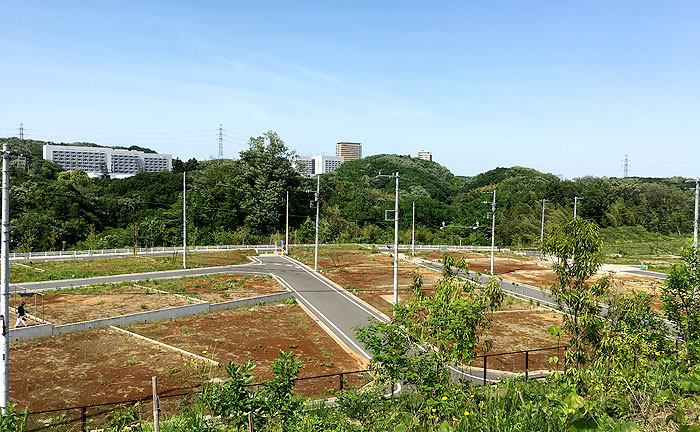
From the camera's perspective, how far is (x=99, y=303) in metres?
26.1

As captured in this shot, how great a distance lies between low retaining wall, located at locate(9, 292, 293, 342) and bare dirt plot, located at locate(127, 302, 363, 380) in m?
0.59

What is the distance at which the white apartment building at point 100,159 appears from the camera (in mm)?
157000

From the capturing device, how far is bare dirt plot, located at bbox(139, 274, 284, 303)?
2956 cm

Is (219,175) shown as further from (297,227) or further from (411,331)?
(411,331)

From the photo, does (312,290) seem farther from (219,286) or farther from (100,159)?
(100,159)

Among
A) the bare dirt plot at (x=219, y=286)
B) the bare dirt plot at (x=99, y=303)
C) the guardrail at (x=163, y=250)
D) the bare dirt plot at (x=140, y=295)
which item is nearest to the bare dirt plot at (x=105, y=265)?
the guardrail at (x=163, y=250)

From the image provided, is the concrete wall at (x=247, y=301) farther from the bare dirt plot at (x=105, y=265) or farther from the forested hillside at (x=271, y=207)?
the forested hillside at (x=271, y=207)

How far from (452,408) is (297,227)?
6422 cm

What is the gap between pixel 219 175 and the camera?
76312mm

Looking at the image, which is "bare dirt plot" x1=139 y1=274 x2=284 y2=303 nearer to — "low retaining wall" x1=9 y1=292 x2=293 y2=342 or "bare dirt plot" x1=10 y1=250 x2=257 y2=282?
"low retaining wall" x1=9 y1=292 x2=293 y2=342

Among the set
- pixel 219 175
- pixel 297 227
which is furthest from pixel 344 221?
pixel 219 175

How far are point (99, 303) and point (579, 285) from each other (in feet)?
84.6

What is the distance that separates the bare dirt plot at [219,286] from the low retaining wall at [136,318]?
1521 mm

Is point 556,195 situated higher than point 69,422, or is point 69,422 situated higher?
point 556,195
